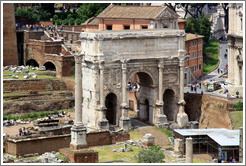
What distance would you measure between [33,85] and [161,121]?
63.0ft

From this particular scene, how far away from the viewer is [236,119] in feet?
313

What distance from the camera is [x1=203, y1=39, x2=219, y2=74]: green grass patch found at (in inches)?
4919

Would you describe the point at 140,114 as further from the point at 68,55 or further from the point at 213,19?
the point at 213,19

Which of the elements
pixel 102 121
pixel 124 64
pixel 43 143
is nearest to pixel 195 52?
pixel 124 64

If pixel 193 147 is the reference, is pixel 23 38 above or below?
above

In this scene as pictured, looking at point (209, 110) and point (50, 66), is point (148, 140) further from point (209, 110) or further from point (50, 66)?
point (50, 66)

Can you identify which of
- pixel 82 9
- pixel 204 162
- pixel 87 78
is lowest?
pixel 204 162

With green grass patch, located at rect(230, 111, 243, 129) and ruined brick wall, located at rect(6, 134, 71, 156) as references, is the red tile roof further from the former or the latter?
ruined brick wall, located at rect(6, 134, 71, 156)

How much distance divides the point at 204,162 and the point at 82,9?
60373 mm

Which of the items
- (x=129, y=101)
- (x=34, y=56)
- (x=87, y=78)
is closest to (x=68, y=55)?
(x=34, y=56)

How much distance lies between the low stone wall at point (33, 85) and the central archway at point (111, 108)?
592 inches

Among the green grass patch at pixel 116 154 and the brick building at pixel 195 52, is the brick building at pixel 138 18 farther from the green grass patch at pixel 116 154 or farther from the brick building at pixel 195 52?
the green grass patch at pixel 116 154

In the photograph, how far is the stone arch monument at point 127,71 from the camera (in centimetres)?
9525

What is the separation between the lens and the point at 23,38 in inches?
5103
